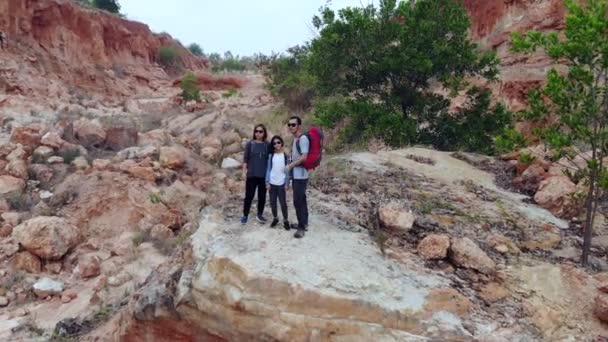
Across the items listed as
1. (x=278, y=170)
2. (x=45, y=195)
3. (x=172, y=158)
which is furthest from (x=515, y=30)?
(x=45, y=195)

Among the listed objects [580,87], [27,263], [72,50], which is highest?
[72,50]

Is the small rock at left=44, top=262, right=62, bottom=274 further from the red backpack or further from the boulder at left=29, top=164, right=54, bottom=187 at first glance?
the red backpack

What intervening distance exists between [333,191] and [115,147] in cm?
639

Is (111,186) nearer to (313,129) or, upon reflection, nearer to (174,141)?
(174,141)

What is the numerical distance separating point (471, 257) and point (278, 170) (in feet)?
5.79

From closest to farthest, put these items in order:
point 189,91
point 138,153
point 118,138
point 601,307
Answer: point 601,307, point 138,153, point 118,138, point 189,91

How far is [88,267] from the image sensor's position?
6.35 m

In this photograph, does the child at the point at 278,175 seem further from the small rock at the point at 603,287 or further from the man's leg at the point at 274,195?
the small rock at the point at 603,287

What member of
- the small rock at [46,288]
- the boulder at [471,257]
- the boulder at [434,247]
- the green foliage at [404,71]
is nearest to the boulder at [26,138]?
the small rock at [46,288]

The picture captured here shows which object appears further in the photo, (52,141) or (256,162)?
(52,141)

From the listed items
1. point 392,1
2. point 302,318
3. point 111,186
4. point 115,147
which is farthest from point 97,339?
point 392,1

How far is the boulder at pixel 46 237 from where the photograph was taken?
655cm

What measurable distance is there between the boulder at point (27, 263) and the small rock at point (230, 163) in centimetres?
406

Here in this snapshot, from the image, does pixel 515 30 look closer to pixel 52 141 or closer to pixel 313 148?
pixel 313 148
